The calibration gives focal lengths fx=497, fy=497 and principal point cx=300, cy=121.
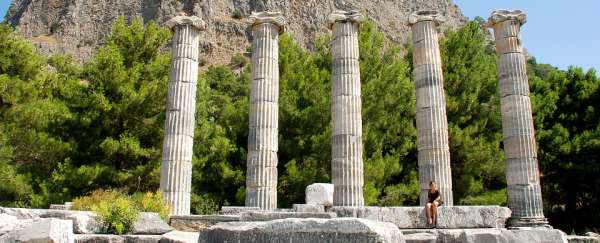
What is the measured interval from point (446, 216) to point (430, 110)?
668 cm

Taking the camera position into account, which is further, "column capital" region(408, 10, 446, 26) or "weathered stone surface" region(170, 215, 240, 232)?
"column capital" region(408, 10, 446, 26)

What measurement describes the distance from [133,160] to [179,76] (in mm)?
4077

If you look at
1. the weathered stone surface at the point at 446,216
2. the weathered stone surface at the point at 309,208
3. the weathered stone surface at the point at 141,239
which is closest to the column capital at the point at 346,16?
the weathered stone surface at the point at 309,208

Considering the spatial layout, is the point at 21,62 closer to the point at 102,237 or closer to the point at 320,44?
the point at 320,44

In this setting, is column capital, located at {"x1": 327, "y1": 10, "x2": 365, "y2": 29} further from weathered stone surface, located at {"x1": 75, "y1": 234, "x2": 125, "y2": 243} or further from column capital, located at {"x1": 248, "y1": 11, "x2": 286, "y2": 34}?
weathered stone surface, located at {"x1": 75, "y1": 234, "x2": 125, "y2": 243}

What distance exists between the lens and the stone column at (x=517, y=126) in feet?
54.7

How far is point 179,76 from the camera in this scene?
1756 centimetres

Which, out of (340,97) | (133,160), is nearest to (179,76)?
(133,160)

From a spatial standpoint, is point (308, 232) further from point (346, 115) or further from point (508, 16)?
point (508, 16)

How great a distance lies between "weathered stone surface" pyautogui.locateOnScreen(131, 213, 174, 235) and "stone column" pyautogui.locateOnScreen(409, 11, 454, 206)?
9371mm

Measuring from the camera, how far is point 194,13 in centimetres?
7706

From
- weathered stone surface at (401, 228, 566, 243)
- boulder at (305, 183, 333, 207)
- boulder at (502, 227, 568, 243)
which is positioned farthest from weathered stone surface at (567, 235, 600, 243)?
boulder at (305, 183, 333, 207)

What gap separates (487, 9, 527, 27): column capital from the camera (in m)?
18.5

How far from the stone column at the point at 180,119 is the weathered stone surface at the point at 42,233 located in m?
8.45
